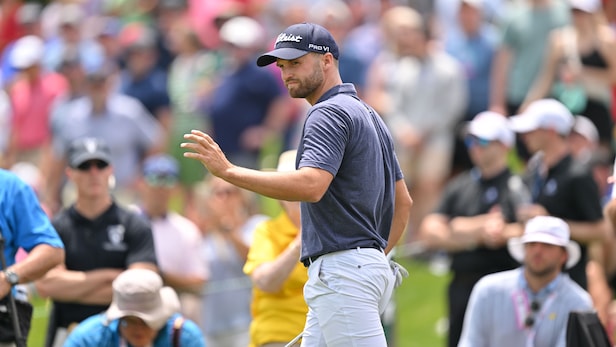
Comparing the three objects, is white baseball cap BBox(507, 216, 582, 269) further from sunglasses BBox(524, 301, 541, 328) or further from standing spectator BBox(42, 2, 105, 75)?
standing spectator BBox(42, 2, 105, 75)

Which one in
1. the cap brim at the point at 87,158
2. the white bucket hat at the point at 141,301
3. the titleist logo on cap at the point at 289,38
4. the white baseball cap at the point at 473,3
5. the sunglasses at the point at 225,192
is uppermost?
the white baseball cap at the point at 473,3

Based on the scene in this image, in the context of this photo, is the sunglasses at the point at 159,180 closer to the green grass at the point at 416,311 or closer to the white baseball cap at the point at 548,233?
the green grass at the point at 416,311

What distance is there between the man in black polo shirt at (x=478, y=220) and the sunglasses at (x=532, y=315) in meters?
1.03

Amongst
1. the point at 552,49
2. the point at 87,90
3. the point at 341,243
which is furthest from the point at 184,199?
the point at 341,243

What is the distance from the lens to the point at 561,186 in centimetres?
1023

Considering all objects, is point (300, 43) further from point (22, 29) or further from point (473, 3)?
point (22, 29)

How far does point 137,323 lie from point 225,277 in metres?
3.72

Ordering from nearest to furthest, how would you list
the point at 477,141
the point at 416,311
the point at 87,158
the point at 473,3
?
the point at 87,158 < the point at 477,141 < the point at 416,311 < the point at 473,3

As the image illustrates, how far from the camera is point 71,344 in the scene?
8.38 metres

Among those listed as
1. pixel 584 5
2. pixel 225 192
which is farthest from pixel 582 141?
pixel 225 192

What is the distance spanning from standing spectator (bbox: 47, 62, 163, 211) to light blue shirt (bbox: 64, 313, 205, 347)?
6484mm

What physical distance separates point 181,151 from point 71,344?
8.04m

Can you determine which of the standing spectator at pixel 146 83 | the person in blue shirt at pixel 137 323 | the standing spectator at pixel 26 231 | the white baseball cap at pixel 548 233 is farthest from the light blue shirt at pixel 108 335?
the standing spectator at pixel 146 83

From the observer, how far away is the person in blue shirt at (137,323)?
8375 mm
